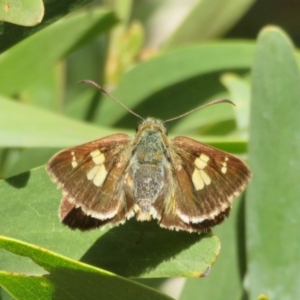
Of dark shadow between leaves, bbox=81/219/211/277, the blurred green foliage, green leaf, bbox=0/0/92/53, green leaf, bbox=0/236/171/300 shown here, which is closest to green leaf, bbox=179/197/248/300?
the blurred green foliage

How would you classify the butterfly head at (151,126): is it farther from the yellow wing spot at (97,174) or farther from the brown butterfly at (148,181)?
the yellow wing spot at (97,174)

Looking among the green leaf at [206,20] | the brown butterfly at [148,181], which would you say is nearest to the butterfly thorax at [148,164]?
the brown butterfly at [148,181]

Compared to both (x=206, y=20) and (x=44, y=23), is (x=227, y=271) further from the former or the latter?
(x=206, y=20)

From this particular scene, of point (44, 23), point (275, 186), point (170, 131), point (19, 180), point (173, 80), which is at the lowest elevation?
point (170, 131)

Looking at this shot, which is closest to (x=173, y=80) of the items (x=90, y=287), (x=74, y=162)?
(x=74, y=162)

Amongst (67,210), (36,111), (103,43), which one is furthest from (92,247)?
(103,43)

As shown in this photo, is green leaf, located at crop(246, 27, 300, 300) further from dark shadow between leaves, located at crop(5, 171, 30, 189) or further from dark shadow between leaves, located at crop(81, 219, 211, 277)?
dark shadow between leaves, located at crop(5, 171, 30, 189)

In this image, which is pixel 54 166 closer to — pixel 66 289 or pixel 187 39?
pixel 66 289
